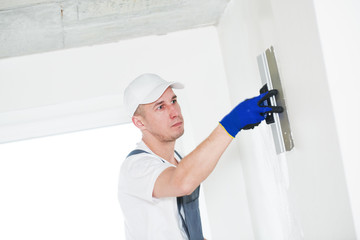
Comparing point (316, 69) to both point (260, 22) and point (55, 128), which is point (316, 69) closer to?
point (260, 22)

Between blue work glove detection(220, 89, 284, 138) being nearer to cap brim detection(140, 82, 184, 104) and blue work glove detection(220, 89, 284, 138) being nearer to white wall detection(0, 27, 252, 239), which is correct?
cap brim detection(140, 82, 184, 104)

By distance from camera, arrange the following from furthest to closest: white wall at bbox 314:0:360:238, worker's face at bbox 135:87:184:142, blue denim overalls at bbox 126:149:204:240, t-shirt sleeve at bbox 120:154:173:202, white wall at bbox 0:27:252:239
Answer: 1. white wall at bbox 0:27:252:239
2. worker's face at bbox 135:87:184:142
3. blue denim overalls at bbox 126:149:204:240
4. t-shirt sleeve at bbox 120:154:173:202
5. white wall at bbox 314:0:360:238

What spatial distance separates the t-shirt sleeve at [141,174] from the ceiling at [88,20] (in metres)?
1.04

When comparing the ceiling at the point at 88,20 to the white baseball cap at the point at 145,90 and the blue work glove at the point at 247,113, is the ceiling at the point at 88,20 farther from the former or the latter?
the blue work glove at the point at 247,113

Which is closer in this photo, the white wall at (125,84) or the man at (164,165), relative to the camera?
the man at (164,165)

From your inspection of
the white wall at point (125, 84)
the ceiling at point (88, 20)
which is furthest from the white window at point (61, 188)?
the ceiling at point (88, 20)

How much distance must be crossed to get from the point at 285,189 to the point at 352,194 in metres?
0.91

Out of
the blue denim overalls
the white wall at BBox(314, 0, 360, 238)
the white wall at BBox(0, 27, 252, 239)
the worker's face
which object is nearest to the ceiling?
the white wall at BBox(0, 27, 252, 239)

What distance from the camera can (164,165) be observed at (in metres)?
1.88

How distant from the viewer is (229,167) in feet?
10.3

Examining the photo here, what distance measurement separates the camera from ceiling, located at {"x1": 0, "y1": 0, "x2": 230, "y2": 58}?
246 cm

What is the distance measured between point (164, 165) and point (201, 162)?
0.26m

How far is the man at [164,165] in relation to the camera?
1693 mm

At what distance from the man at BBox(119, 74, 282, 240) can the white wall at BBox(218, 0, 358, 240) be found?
21 cm
